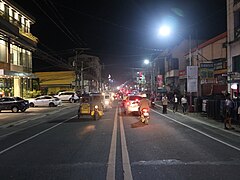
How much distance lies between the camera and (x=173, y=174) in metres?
7.56

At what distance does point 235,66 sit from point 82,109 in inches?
560

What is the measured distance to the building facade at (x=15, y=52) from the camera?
138 ft

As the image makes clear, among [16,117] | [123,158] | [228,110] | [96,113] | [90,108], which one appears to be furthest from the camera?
[16,117]

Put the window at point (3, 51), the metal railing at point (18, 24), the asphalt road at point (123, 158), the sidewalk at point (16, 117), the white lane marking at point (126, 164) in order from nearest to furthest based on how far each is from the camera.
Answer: the white lane marking at point (126, 164) → the asphalt road at point (123, 158) → the sidewalk at point (16, 117) → the window at point (3, 51) → the metal railing at point (18, 24)

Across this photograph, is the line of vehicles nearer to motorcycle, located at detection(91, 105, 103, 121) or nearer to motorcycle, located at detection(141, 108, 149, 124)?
motorcycle, located at detection(91, 105, 103, 121)

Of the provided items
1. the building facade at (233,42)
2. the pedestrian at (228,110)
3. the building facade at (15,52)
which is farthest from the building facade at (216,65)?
the building facade at (15,52)

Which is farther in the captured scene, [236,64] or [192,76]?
[236,64]

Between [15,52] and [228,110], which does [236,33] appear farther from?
[15,52]

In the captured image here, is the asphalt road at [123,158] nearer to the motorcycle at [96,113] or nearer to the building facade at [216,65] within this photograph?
the motorcycle at [96,113]

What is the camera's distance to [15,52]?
4869 centimetres

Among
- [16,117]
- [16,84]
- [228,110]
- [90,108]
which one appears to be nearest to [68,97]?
[16,84]

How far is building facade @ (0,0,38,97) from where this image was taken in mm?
41938

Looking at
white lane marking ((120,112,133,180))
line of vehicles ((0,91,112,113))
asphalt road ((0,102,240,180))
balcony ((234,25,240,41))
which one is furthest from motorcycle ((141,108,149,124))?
balcony ((234,25,240,41))

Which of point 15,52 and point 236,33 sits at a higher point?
point 15,52
